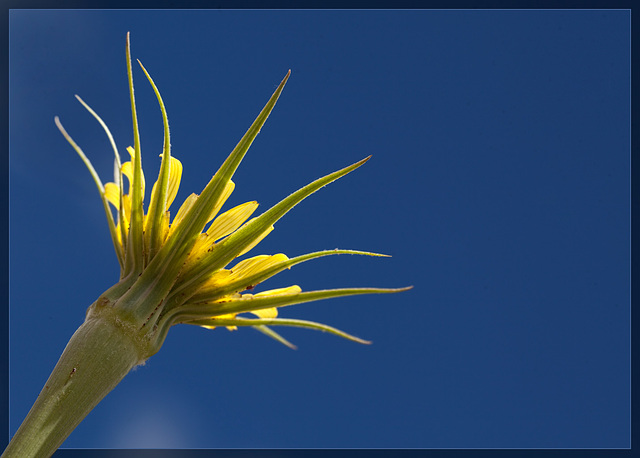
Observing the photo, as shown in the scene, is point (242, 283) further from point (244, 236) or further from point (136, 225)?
point (136, 225)

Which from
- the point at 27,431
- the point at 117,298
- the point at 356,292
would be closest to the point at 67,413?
the point at 27,431

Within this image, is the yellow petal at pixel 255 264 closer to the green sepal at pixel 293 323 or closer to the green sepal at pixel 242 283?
the green sepal at pixel 242 283

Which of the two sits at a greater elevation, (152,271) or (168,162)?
(168,162)

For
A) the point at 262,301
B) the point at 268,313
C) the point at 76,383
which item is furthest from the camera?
the point at 268,313

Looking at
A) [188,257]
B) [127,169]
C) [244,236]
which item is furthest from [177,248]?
[127,169]

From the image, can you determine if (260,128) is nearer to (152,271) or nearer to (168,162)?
(168,162)

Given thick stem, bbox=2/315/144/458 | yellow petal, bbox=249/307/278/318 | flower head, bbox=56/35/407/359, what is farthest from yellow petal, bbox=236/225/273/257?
thick stem, bbox=2/315/144/458
